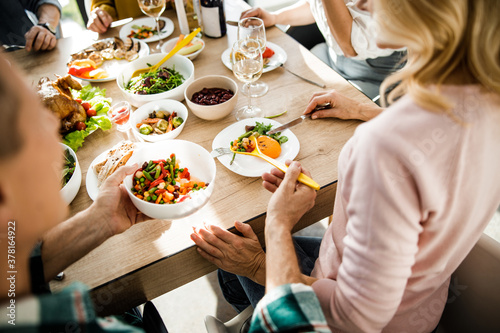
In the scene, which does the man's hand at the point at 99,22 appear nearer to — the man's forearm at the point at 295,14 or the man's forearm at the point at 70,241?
the man's forearm at the point at 295,14

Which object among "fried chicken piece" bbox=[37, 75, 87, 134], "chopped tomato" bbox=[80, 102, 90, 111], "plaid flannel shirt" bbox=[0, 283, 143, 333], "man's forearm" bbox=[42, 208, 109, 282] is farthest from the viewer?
"chopped tomato" bbox=[80, 102, 90, 111]

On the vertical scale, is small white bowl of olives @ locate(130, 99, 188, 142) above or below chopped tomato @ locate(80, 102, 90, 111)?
below

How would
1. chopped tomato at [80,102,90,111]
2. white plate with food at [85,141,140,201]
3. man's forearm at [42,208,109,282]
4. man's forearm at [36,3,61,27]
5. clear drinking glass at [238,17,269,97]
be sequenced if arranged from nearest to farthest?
1. man's forearm at [42,208,109,282]
2. white plate with food at [85,141,140,201]
3. chopped tomato at [80,102,90,111]
4. clear drinking glass at [238,17,269,97]
5. man's forearm at [36,3,61,27]

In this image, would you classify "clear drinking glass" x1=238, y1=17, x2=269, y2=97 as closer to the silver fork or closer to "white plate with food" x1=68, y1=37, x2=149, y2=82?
the silver fork

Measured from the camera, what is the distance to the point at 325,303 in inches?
34.2

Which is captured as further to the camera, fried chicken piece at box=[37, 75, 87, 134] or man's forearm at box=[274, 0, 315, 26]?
man's forearm at box=[274, 0, 315, 26]

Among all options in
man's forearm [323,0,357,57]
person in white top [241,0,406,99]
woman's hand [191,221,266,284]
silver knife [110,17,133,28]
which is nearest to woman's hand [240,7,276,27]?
person in white top [241,0,406,99]

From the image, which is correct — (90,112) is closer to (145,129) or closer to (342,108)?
(145,129)

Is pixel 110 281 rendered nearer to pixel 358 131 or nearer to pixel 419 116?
pixel 358 131

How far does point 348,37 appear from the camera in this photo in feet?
5.65

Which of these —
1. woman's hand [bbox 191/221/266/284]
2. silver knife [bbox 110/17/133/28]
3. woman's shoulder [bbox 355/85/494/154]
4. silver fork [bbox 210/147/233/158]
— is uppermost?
woman's shoulder [bbox 355/85/494/154]

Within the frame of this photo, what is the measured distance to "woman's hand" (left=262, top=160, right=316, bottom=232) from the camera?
1007 mm

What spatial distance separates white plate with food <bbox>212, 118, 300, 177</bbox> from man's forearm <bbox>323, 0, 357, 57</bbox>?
0.71 m

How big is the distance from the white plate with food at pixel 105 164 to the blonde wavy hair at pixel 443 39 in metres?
0.89
